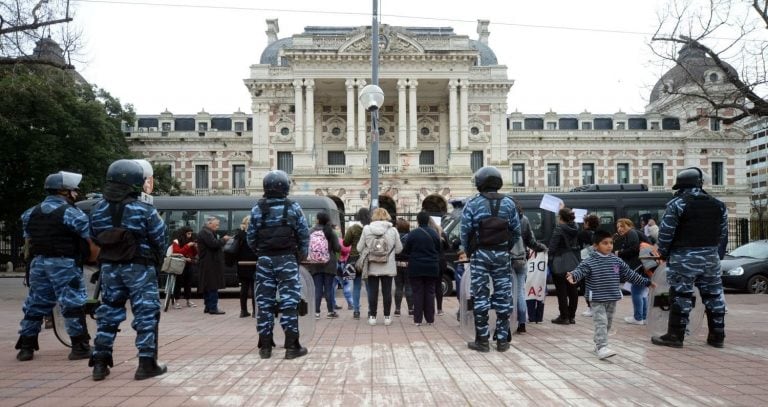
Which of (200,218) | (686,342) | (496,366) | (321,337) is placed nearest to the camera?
(496,366)

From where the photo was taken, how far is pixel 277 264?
21.8 ft

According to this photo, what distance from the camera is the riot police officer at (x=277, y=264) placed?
663 cm

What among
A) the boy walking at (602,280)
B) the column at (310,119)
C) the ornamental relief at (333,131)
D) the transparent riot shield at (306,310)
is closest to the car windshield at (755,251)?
the boy walking at (602,280)

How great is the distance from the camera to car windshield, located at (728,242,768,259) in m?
17.1

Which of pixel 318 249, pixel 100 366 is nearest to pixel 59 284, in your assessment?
pixel 100 366

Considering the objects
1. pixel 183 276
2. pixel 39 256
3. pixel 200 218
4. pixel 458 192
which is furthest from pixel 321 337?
pixel 458 192

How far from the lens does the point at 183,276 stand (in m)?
14.1

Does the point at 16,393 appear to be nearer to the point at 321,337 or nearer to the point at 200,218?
the point at 321,337

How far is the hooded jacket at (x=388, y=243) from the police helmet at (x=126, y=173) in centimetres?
459

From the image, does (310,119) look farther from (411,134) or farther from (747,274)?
(747,274)

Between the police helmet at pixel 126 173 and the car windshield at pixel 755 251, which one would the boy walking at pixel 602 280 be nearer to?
the police helmet at pixel 126 173

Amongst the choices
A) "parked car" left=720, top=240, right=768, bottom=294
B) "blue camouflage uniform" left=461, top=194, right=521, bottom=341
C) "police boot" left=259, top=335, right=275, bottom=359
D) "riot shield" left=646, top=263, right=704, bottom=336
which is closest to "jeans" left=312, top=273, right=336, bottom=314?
"police boot" left=259, top=335, right=275, bottom=359

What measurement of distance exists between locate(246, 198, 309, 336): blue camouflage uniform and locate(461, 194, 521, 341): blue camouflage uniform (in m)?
2.03

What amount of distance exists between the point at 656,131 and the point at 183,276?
1977 inches
